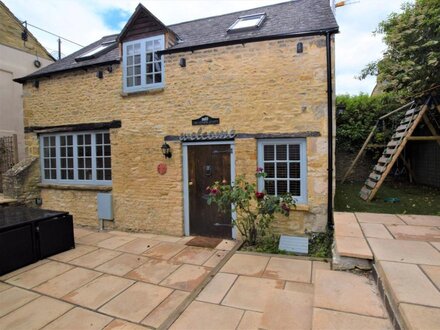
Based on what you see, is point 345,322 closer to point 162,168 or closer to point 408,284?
point 408,284

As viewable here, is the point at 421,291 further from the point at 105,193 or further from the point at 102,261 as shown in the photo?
the point at 105,193

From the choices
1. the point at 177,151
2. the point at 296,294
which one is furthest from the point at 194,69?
the point at 296,294

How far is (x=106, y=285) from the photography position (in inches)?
150

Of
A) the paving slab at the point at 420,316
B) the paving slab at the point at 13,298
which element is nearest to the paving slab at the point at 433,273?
the paving slab at the point at 420,316

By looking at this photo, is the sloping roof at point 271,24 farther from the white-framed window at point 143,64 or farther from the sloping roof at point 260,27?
the white-framed window at point 143,64

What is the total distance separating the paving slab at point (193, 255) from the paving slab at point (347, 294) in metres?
2.17

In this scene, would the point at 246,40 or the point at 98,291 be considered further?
the point at 246,40

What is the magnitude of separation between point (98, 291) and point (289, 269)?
9.37 feet

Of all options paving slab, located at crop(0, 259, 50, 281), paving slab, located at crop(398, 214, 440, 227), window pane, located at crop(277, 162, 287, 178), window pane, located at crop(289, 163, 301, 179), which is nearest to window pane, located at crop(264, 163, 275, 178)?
window pane, located at crop(277, 162, 287, 178)

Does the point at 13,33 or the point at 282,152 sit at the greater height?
the point at 13,33

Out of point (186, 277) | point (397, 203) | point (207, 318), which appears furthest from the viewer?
point (397, 203)

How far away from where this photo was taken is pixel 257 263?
4293 mm

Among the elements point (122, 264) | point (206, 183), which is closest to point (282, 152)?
point (206, 183)

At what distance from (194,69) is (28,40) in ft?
31.4
